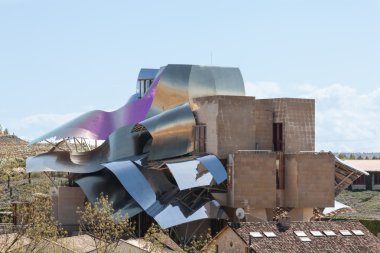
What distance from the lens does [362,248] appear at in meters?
36.9

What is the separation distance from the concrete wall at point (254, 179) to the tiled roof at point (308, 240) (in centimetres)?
1228

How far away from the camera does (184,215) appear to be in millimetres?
49594

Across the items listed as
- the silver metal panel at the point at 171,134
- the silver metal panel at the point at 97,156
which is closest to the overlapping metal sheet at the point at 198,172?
the silver metal panel at the point at 171,134

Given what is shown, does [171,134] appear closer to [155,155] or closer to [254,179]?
[155,155]

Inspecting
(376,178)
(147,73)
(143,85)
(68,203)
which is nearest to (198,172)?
(68,203)

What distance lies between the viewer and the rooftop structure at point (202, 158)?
5106 cm

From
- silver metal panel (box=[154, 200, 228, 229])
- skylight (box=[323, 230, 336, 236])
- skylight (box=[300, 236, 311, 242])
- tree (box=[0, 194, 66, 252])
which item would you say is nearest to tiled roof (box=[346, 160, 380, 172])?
silver metal panel (box=[154, 200, 228, 229])

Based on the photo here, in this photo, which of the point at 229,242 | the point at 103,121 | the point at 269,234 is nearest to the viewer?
the point at 229,242

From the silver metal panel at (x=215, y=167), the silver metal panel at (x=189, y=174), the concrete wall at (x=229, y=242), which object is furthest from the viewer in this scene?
the silver metal panel at (x=215, y=167)

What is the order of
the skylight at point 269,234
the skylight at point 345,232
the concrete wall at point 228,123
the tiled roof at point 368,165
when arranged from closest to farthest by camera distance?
1. the skylight at point 269,234
2. the skylight at point 345,232
3. the concrete wall at point 228,123
4. the tiled roof at point 368,165

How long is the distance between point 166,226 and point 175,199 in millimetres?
3386

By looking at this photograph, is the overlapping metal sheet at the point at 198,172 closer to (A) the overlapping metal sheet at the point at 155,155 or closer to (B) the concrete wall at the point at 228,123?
(A) the overlapping metal sheet at the point at 155,155

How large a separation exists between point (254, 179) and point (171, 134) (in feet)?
22.3

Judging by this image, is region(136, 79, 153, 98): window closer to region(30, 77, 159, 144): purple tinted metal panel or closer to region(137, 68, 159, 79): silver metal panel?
region(137, 68, 159, 79): silver metal panel
